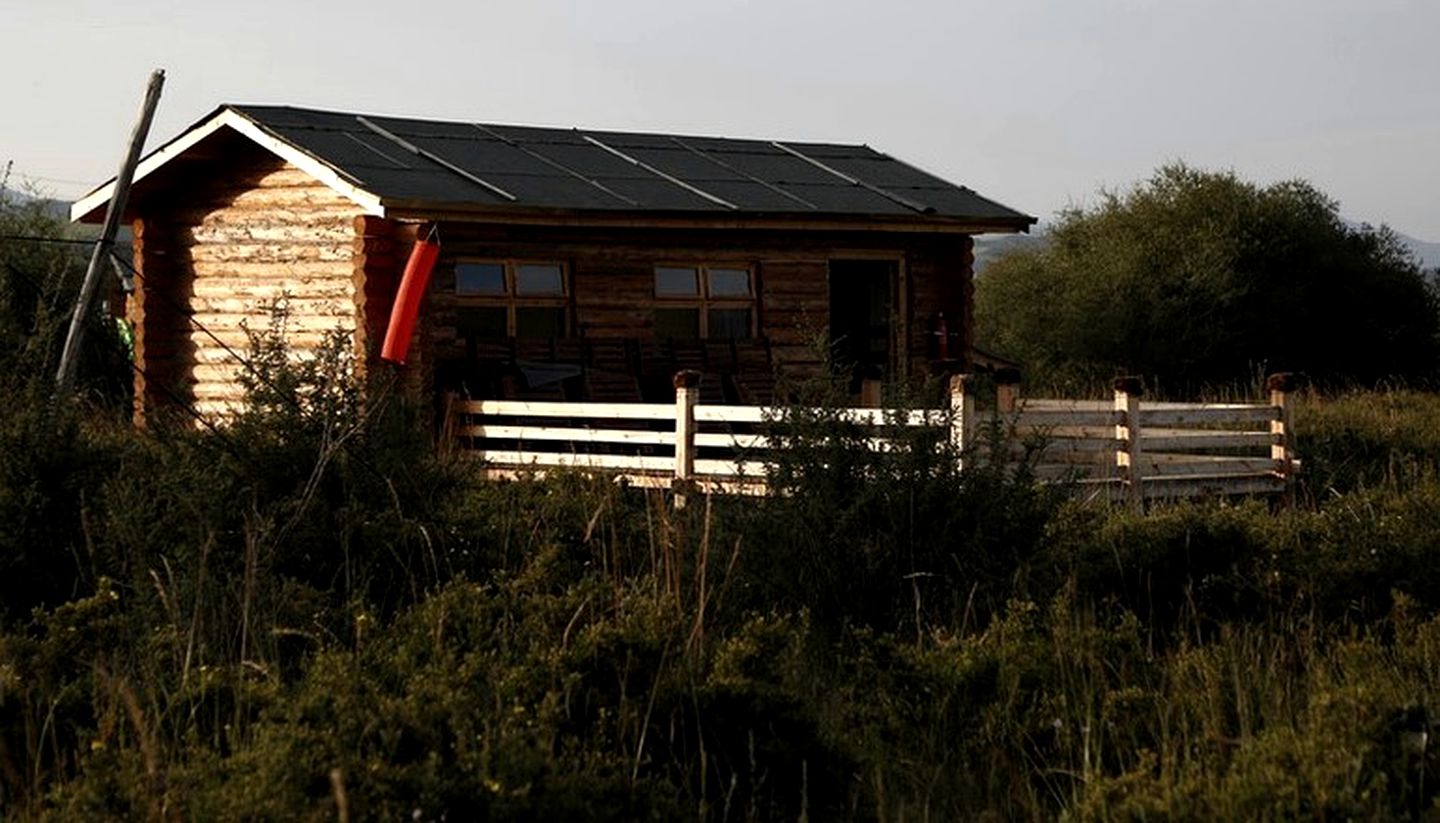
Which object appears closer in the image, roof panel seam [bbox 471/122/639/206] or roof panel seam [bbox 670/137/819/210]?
roof panel seam [bbox 471/122/639/206]

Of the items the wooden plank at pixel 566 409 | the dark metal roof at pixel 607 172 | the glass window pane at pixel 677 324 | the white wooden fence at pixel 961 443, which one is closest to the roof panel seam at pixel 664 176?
the dark metal roof at pixel 607 172

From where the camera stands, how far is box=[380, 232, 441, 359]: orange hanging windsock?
18812mm

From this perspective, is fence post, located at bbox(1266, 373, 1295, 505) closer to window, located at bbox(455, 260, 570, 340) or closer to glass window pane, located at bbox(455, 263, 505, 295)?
window, located at bbox(455, 260, 570, 340)

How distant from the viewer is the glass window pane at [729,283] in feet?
74.2

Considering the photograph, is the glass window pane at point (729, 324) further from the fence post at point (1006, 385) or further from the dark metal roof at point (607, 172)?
the fence post at point (1006, 385)

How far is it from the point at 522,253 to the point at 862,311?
19.3 feet

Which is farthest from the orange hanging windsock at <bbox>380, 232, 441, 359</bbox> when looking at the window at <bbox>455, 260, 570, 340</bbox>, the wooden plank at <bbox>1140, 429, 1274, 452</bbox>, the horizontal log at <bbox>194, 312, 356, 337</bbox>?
the wooden plank at <bbox>1140, 429, 1274, 452</bbox>

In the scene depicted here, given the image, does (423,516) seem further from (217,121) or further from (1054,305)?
(1054,305)

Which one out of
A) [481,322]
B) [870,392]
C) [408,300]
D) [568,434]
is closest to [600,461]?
[568,434]

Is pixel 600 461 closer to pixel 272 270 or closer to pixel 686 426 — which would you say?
pixel 686 426

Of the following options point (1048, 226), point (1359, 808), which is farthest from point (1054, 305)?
point (1359, 808)

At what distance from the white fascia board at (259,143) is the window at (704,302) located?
3727 mm

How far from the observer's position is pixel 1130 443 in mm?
17500

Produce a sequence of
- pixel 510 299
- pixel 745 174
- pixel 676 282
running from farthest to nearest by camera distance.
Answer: pixel 745 174, pixel 676 282, pixel 510 299
